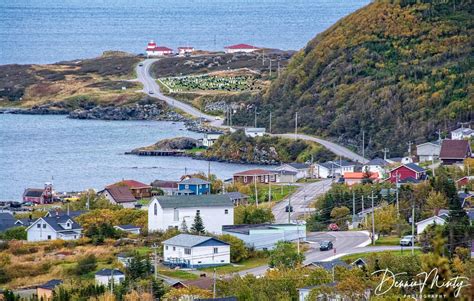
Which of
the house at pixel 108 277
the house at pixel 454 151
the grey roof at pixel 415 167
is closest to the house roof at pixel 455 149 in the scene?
the house at pixel 454 151

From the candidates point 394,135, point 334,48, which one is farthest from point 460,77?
point 334,48

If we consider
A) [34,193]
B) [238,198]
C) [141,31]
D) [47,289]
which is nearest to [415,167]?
[238,198]

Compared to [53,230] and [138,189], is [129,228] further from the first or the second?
[138,189]

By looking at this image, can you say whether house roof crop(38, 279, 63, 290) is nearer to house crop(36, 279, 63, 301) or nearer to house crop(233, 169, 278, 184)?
house crop(36, 279, 63, 301)

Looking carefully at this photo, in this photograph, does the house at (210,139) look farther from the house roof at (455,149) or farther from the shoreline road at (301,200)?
the house roof at (455,149)

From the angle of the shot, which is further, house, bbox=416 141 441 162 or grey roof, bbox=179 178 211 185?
house, bbox=416 141 441 162

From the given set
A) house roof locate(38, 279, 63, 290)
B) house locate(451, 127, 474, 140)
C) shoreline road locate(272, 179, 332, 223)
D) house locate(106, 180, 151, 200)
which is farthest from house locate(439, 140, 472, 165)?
house roof locate(38, 279, 63, 290)
